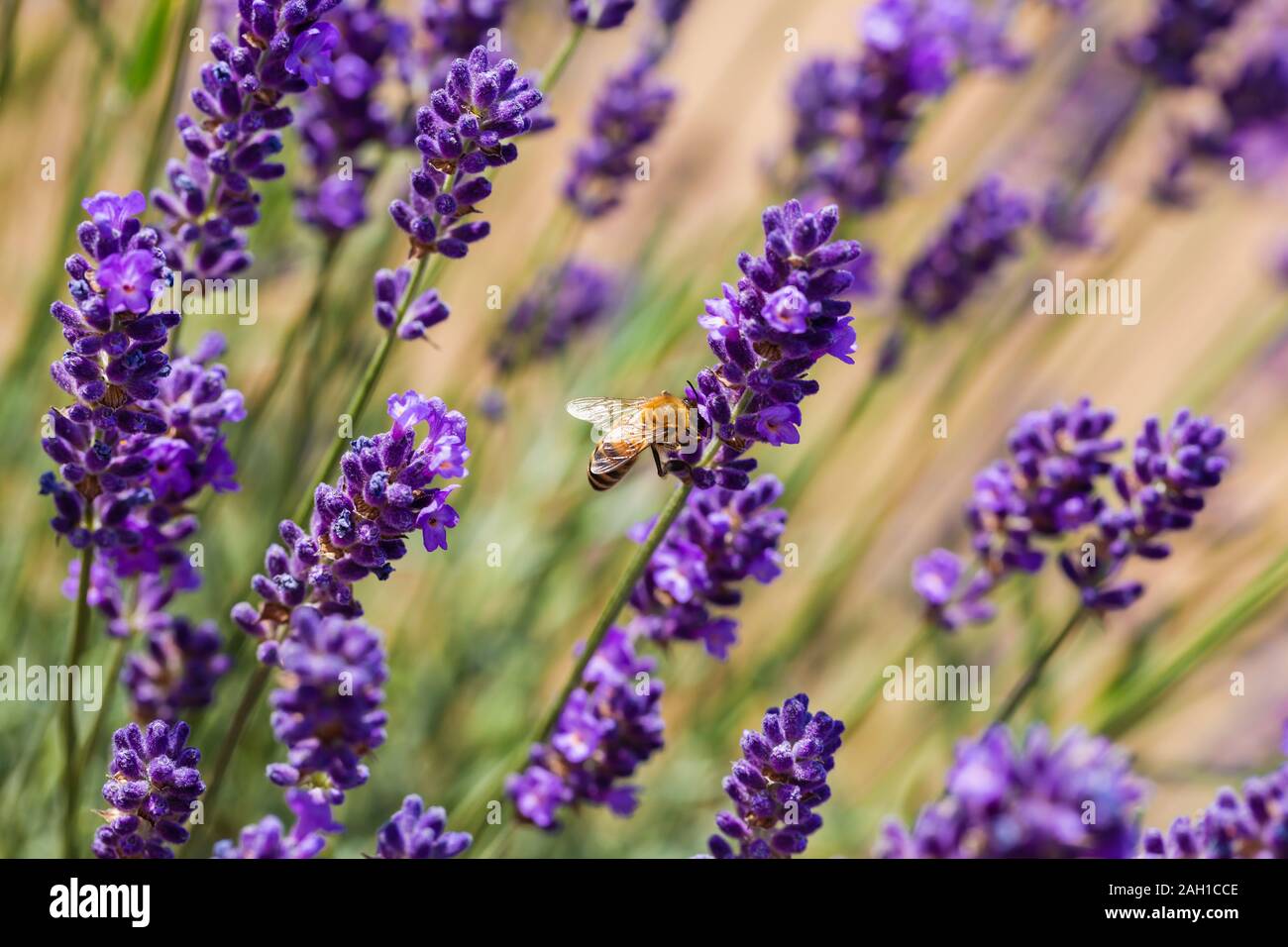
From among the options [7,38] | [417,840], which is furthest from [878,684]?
[7,38]

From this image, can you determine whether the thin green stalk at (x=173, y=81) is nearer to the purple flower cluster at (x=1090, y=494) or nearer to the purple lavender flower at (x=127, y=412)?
the purple lavender flower at (x=127, y=412)

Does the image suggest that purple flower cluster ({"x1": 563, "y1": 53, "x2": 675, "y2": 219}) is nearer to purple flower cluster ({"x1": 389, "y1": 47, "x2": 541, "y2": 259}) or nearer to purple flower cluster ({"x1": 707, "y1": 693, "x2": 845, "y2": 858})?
purple flower cluster ({"x1": 389, "y1": 47, "x2": 541, "y2": 259})

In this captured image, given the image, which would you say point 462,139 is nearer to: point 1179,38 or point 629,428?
point 629,428

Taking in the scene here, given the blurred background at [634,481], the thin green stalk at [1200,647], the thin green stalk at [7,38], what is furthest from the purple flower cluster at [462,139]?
the thin green stalk at [1200,647]

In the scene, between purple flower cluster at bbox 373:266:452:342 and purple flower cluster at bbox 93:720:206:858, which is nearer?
purple flower cluster at bbox 93:720:206:858

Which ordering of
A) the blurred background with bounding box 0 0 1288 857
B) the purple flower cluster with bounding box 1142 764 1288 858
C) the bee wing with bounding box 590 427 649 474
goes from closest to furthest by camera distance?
the purple flower cluster with bounding box 1142 764 1288 858 < the bee wing with bounding box 590 427 649 474 < the blurred background with bounding box 0 0 1288 857

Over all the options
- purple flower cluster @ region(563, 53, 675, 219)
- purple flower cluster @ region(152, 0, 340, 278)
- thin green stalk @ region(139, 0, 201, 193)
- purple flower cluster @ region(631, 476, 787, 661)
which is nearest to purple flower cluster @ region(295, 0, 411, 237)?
thin green stalk @ region(139, 0, 201, 193)
